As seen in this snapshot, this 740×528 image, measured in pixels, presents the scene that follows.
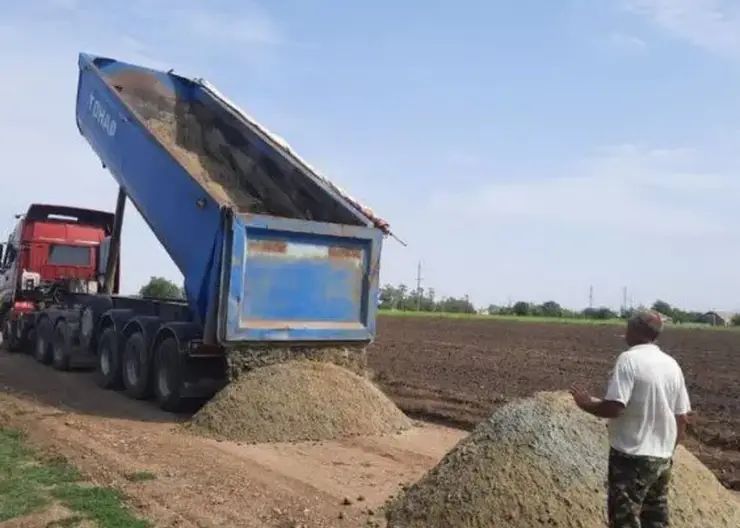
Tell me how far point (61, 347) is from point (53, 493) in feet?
26.9

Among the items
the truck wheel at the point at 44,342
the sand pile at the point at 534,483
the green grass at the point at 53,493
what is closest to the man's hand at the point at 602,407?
the sand pile at the point at 534,483

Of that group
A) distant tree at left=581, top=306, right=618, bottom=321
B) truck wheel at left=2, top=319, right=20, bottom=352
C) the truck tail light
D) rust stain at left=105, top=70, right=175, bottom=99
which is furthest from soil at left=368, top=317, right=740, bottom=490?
distant tree at left=581, top=306, right=618, bottom=321

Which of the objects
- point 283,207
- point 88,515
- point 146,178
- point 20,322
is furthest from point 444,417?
point 20,322

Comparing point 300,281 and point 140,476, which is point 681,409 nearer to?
point 140,476

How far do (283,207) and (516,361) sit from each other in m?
10.9

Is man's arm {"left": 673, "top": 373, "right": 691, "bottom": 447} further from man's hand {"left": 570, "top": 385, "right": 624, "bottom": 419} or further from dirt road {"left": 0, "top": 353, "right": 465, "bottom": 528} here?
dirt road {"left": 0, "top": 353, "right": 465, "bottom": 528}

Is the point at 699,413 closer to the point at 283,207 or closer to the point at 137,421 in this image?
the point at 283,207

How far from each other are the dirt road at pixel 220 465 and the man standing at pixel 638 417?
2.09 meters

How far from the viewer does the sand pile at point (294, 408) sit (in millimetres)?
8602

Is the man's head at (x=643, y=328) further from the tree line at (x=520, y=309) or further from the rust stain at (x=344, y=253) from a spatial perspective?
the tree line at (x=520, y=309)

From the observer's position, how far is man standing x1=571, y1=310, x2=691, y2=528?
4.34 meters

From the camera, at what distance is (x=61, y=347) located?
1397 centimetres

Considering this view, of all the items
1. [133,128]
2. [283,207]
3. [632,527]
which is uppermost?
[133,128]

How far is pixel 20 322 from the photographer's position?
52.6ft
